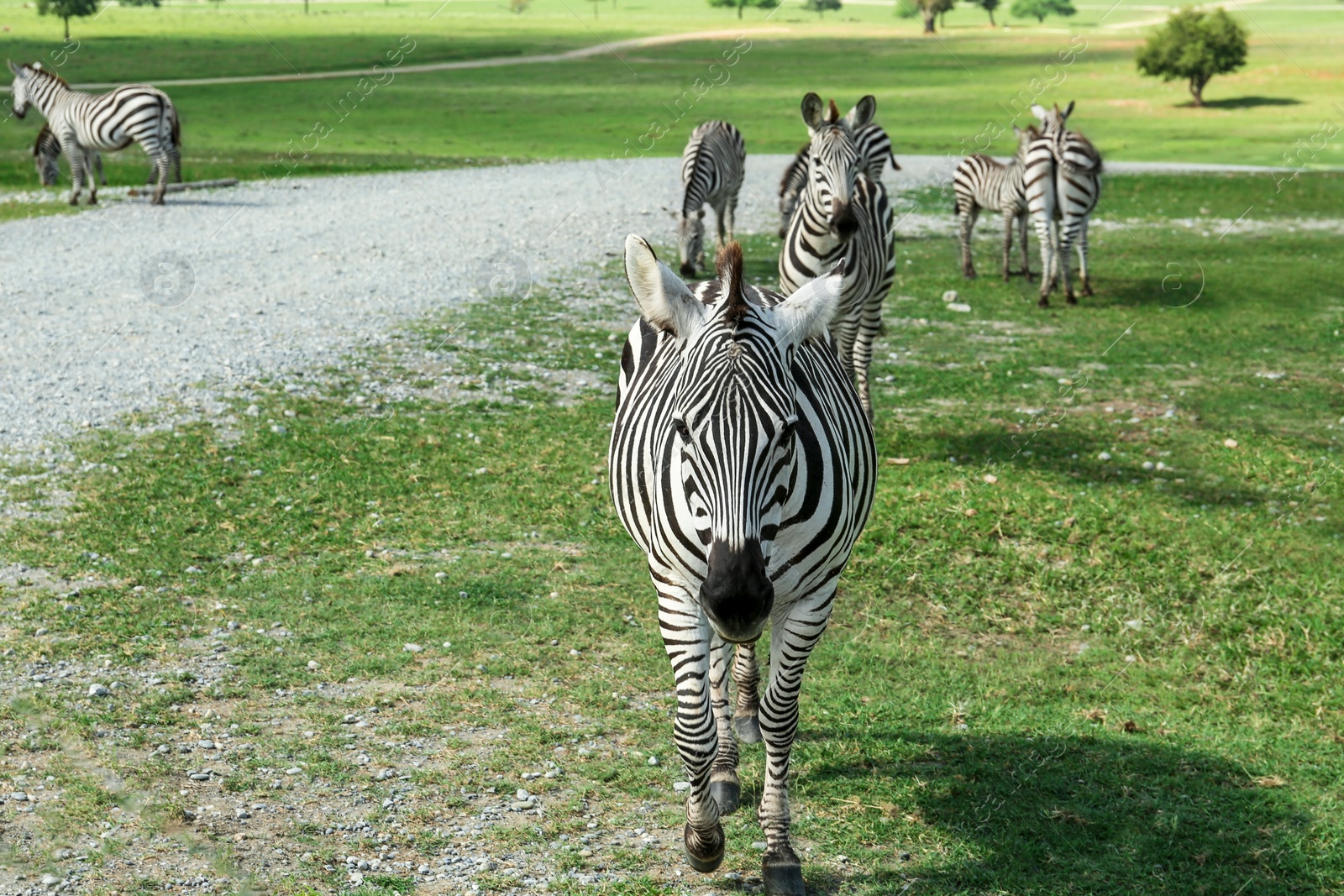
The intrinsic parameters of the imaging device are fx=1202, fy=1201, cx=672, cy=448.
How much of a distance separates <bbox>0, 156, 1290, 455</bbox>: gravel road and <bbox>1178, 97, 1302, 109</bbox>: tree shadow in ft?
119

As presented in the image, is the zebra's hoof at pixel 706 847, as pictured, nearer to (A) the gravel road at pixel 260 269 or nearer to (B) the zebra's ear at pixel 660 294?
(B) the zebra's ear at pixel 660 294

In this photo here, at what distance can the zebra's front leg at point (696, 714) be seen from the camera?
486 cm

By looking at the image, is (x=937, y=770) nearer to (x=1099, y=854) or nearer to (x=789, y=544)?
(x=1099, y=854)

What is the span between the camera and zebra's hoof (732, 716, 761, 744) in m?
6.52

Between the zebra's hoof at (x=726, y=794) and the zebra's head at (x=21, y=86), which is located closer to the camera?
the zebra's hoof at (x=726, y=794)

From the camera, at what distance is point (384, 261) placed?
1941cm

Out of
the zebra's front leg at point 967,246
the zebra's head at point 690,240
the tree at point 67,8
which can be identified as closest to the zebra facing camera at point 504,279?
the zebra's head at point 690,240

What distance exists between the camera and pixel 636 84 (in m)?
64.6

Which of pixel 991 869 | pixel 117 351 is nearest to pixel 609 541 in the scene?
pixel 991 869

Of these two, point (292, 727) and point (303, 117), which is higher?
point (303, 117)

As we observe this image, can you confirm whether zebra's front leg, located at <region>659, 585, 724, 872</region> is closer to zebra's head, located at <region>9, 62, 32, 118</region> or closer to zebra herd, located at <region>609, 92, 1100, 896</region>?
zebra herd, located at <region>609, 92, 1100, 896</region>

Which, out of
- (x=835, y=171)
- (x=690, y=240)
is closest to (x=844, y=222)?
(x=835, y=171)

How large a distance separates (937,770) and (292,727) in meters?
3.42

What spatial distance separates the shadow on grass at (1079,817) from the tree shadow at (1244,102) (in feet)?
189
